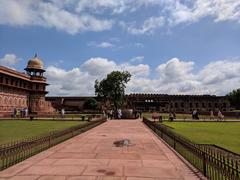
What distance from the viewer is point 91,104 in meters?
85.2

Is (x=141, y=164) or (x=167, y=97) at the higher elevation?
(x=167, y=97)

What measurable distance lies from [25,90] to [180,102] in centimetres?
6536

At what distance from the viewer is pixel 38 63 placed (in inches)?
2504

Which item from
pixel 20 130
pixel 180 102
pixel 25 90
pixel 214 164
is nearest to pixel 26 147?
pixel 214 164

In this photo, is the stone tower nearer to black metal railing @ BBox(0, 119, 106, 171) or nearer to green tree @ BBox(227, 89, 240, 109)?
black metal railing @ BBox(0, 119, 106, 171)

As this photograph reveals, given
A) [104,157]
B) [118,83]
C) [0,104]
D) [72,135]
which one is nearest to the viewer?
[104,157]

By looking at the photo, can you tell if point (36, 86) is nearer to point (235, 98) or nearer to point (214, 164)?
point (214, 164)

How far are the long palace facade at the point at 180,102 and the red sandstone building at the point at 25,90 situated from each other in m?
45.6

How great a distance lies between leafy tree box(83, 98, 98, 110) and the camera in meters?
85.0

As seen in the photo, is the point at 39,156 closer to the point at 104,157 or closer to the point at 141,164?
the point at 104,157

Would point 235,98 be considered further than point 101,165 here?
Yes

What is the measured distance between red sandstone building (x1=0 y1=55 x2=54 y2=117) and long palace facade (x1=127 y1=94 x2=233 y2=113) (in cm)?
4565

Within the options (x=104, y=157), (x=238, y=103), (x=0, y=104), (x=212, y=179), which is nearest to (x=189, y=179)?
(x=212, y=179)

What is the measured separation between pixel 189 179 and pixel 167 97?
332 feet
